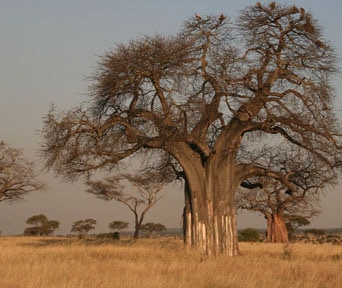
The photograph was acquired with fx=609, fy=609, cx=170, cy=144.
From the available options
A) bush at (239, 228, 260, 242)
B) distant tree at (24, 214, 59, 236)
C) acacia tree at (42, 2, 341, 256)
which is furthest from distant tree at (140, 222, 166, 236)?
acacia tree at (42, 2, 341, 256)

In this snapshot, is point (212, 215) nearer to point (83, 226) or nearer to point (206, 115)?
point (206, 115)

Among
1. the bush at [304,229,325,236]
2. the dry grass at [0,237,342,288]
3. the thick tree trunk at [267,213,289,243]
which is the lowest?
the dry grass at [0,237,342,288]

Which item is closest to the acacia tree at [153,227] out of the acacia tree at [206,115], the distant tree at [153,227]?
the distant tree at [153,227]

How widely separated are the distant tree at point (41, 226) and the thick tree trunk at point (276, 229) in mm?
26553

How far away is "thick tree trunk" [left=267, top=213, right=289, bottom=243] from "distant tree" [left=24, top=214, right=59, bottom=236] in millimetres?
26553

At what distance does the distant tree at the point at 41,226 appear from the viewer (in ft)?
182

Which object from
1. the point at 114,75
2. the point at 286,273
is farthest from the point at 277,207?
the point at 286,273

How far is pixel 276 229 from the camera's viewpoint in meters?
35.3

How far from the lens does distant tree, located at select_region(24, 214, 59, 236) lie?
182ft

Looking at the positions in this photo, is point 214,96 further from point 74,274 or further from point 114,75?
point 74,274

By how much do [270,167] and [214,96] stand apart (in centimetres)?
268

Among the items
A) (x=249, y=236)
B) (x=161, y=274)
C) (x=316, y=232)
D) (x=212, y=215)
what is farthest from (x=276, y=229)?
(x=161, y=274)

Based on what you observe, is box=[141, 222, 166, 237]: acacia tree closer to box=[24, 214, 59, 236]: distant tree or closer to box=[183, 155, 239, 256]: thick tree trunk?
box=[24, 214, 59, 236]: distant tree

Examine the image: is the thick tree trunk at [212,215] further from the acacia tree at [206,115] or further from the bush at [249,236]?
the bush at [249,236]
